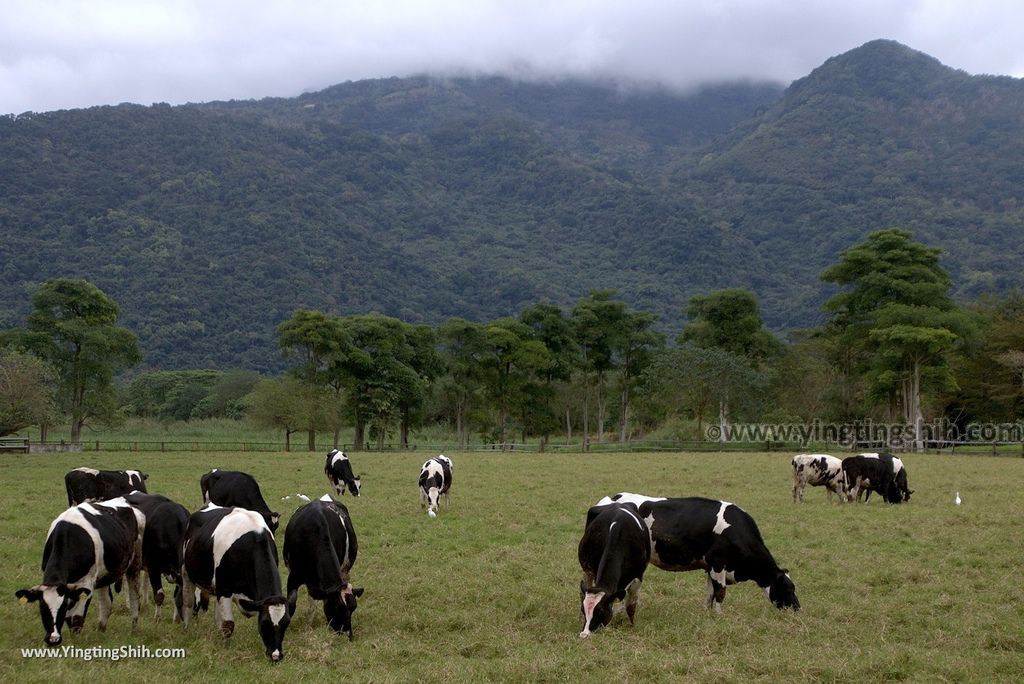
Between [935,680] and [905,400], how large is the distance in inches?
1943

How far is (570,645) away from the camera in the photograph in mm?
10039

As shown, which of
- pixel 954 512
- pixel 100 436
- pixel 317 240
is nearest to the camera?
pixel 954 512

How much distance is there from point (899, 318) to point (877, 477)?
105 ft

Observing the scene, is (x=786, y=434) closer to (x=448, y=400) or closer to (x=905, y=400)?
(x=905, y=400)

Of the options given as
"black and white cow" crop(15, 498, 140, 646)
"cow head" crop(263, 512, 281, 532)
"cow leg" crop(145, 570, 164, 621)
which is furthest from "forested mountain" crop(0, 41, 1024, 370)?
"black and white cow" crop(15, 498, 140, 646)

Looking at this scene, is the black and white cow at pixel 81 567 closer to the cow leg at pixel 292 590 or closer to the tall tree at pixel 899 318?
the cow leg at pixel 292 590

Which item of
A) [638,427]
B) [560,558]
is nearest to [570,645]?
[560,558]

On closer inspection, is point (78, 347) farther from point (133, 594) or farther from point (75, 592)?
point (75, 592)

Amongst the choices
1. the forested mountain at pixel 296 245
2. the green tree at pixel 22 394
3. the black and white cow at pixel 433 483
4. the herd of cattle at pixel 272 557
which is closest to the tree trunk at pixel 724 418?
the black and white cow at pixel 433 483

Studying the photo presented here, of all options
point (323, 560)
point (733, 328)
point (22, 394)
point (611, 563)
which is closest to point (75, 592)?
point (323, 560)

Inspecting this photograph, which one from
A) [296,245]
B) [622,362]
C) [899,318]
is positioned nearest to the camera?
[899,318]

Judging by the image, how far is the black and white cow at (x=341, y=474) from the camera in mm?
25469

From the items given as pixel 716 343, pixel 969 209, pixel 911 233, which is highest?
pixel 969 209

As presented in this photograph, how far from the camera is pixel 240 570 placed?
403 inches
